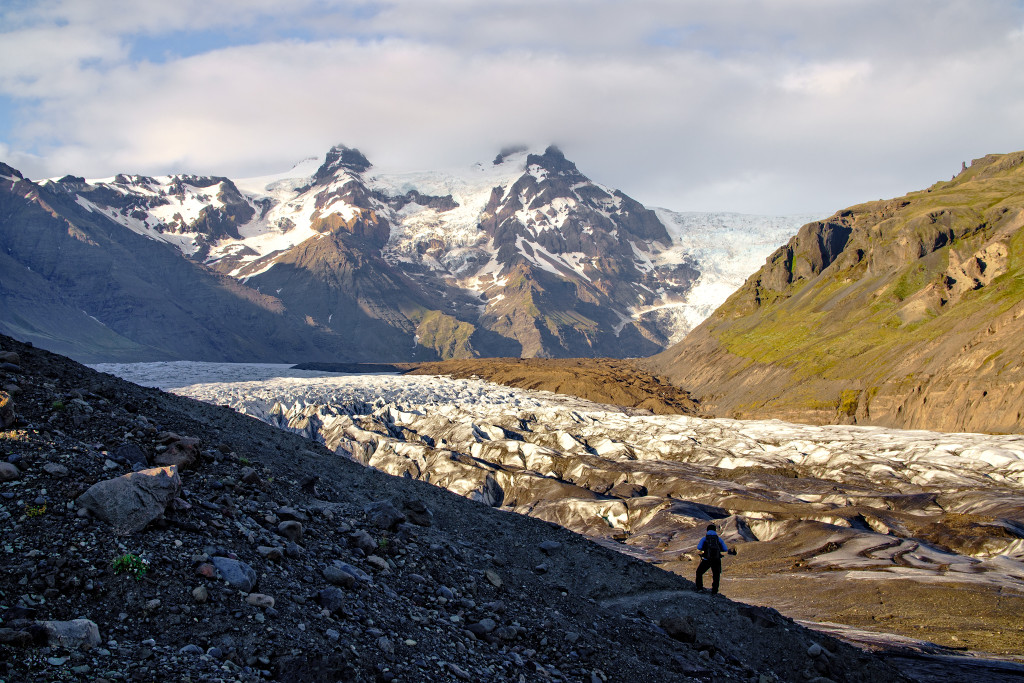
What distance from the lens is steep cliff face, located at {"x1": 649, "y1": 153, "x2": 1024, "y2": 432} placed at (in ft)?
273

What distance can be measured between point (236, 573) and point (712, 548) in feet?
47.3

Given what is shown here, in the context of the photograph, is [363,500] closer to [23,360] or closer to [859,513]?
[23,360]

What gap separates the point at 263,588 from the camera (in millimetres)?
9539

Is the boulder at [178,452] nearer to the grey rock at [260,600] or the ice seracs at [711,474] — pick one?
the grey rock at [260,600]

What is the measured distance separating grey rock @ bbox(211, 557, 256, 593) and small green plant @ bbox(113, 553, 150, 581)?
97 centimetres

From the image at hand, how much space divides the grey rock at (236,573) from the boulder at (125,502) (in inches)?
50.3

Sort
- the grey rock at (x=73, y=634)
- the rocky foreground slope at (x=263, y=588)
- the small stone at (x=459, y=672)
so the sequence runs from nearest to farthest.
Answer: the grey rock at (x=73, y=634)
the rocky foreground slope at (x=263, y=588)
the small stone at (x=459, y=672)

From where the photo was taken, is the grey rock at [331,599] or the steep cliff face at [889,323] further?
the steep cliff face at [889,323]

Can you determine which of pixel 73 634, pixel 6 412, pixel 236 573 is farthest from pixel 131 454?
pixel 73 634

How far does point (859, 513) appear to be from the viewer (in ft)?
147

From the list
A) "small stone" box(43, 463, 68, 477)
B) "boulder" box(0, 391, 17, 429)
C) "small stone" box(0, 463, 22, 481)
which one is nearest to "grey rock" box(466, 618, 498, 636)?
"small stone" box(43, 463, 68, 477)

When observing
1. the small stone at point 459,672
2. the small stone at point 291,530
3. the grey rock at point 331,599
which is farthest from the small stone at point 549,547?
the grey rock at point 331,599

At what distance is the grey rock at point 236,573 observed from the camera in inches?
364

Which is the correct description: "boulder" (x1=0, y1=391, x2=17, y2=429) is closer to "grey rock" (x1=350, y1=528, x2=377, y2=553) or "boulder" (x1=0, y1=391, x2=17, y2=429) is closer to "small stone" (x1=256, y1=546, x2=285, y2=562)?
"small stone" (x1=256, y1=546, x2=285, y2=562)
